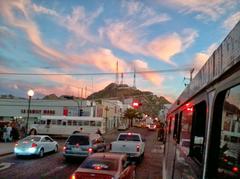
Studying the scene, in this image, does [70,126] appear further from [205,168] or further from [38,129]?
[205,168]

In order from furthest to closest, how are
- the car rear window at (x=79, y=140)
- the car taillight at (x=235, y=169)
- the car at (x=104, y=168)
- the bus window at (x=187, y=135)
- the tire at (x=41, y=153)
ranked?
1. the tire at (x=41, y=153)
2. the car rear window at (x=79, y=140)
3. the car at (x=104, y=168)
4. the bus window at (x=187, y=135)
5. the car taillight at (x=235, y=169)

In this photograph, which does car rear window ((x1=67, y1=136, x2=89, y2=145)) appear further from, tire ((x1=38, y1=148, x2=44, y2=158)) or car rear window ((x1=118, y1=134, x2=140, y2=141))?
tire ((x1=38, y1=148, x2=44, y2=158))

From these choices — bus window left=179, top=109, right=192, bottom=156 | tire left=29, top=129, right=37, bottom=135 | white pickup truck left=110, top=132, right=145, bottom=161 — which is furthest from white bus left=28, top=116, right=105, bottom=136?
bus window left=179, top=109, right=192, bottom=156

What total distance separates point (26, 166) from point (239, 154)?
18683 millimetres

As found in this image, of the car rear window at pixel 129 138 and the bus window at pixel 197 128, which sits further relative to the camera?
the car rear window at pixel 129 138

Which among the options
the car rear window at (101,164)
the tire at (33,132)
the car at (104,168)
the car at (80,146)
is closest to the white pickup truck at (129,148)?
the car at (80,146)

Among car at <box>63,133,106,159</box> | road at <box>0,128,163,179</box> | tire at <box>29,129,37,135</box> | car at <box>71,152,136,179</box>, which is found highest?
car at <box>71,152,136,179</box>

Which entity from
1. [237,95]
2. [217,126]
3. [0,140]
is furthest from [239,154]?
[0,140]

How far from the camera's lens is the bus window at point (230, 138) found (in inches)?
101

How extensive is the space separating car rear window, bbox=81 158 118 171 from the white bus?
35.7 metres

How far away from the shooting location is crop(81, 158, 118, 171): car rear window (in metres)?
11.4

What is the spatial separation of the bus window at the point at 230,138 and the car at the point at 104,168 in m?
→ 8.19

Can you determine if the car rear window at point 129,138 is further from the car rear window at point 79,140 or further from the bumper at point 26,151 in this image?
the bumper at point 26,151

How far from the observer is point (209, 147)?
10.6 ft
